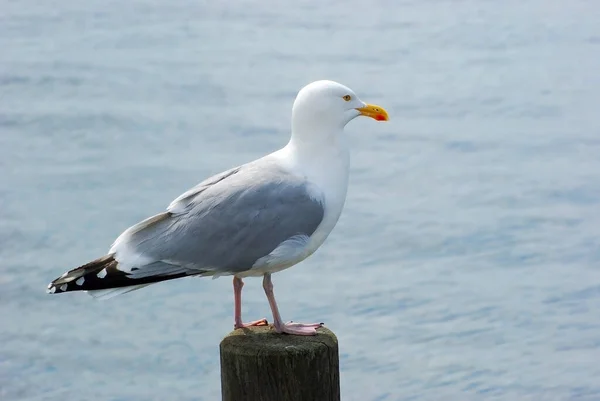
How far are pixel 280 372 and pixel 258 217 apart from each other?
2.65ft

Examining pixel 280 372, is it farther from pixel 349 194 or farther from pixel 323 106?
pixel 349 194

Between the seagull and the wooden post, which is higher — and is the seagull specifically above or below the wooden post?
above

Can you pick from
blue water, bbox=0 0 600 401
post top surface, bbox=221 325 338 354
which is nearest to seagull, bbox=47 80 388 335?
post top surface, bbox=221 325 338 354

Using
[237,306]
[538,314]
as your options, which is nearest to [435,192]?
[538,314]

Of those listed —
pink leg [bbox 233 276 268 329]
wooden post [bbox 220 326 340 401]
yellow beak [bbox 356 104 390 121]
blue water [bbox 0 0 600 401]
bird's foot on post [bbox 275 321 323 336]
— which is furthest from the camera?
blue water [bbox 0 0 600 401]

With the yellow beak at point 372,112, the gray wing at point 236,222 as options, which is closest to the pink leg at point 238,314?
the gray wing at point 236,222

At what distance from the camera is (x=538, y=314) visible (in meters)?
8.88

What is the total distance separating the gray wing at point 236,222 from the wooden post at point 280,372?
1.84 ft

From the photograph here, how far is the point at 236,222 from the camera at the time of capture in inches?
197

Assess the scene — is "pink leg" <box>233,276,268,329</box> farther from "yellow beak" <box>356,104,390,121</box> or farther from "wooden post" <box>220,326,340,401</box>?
"yellow beak" <box>356,104,390,121</box>

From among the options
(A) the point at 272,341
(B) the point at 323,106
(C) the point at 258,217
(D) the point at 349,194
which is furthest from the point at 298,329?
(D) the point at 349,194

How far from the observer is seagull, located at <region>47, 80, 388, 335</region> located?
16.2 ft

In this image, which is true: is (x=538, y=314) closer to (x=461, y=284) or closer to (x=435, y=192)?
(x=461, y=284)

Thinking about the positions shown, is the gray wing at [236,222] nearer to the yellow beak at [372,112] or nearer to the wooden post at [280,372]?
the yellow beak at [372,112]
